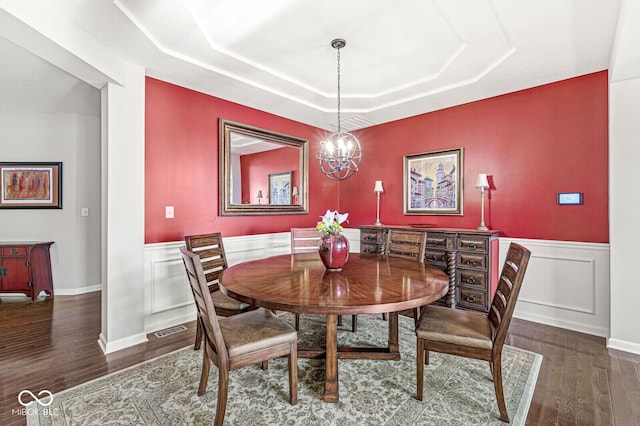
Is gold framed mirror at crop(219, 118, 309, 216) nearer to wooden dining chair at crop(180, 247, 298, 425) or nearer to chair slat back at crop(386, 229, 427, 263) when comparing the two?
chair slat back at crop(386, 229, 427, 263)

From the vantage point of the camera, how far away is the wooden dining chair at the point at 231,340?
5.22ft

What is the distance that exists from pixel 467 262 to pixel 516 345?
2.83 feet

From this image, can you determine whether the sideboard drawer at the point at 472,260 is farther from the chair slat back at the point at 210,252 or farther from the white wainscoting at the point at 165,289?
the white wainscoting at the point at 165,289

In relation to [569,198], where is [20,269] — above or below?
below

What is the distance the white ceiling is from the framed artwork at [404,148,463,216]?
703 mm

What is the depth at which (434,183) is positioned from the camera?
3994 mm

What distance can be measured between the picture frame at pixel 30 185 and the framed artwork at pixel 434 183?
5036 millimetres

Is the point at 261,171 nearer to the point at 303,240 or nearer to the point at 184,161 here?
the point at 184,161

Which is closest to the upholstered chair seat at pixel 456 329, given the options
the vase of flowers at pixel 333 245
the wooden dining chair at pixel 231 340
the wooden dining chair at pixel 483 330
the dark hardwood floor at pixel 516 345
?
the wooden dining chair at pixel 483 330

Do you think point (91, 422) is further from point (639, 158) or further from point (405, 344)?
point (639, 158)

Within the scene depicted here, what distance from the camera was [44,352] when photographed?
2512mm

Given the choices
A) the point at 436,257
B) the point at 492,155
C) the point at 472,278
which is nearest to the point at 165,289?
the point at 436,257

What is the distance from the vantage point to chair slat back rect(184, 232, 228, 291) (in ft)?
8.57

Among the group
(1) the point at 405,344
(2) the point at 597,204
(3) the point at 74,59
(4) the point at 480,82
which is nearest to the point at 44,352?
(3) the point at 74,59
